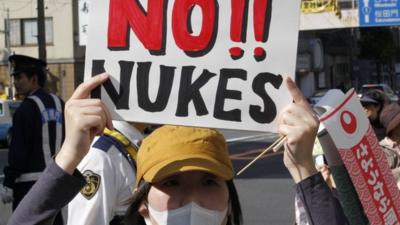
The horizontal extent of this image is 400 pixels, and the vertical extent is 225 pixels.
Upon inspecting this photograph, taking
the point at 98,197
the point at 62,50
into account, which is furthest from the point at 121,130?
the point at 62,50

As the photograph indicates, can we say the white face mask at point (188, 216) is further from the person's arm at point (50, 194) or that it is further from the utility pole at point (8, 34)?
the utility pole at point (8, 34)

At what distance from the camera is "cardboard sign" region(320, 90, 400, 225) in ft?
7.73

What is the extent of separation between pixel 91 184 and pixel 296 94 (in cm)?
120

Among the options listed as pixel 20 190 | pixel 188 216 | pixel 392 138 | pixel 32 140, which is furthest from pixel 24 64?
pixel 188 216

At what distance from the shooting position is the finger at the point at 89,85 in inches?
82.8

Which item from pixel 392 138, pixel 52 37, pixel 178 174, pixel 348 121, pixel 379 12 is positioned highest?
pixel 379 12

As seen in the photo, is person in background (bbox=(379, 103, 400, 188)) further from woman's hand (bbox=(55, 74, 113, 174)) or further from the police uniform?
woman's hand (bbox=(55, 74, 113, 174))

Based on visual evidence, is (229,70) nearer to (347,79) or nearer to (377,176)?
(377,176)

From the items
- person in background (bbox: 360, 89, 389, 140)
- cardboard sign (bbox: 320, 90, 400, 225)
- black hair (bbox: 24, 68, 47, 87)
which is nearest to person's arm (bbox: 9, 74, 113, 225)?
cardboard sign (bbox: 320, 90, 400, 225)

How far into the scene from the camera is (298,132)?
78.0 inches

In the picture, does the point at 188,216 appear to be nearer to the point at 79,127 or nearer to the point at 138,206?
the point at 138,206

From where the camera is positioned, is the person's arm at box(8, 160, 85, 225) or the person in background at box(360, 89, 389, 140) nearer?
the person's arm at box(8, 160, 85, 225)

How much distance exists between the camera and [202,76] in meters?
2.14

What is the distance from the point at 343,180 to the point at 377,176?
114 mm
